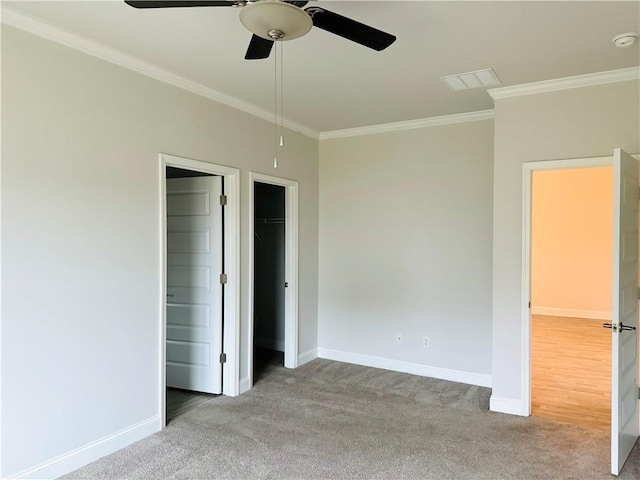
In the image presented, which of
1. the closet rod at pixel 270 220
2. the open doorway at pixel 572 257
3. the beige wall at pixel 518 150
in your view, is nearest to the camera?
the beige wall at pixel 518 150

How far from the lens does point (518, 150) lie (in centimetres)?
363

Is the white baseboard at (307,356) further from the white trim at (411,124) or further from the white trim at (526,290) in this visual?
the white trim at (411,124)

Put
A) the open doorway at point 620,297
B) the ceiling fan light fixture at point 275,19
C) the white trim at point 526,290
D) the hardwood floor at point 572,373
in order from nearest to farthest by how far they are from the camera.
→ the ceiling fan light fixture at point 275,19 < the open doorway at point 620,297 < the white trim at point 526,290 < the hardwood floor at point 572,373

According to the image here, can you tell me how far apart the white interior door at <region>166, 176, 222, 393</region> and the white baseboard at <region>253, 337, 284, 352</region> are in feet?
5.26

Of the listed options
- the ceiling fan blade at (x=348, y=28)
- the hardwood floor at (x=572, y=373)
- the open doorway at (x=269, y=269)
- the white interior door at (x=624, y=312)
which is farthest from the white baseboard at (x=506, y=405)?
the ceiling fan blade at (x=348, y=28)

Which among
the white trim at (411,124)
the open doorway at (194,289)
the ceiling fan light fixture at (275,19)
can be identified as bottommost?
the open doorway at (194,289)

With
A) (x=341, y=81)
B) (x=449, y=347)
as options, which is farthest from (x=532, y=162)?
(x=449, y=347)

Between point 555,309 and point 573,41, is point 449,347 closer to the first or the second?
point 573,41

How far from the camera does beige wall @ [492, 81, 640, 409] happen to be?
3.35 m

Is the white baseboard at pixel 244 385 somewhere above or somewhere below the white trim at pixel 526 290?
below

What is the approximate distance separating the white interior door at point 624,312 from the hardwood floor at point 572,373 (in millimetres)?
552

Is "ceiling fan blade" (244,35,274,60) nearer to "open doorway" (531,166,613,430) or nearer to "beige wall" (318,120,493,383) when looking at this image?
"beige wall" (318,120,493,383)

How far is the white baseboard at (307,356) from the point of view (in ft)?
16.4

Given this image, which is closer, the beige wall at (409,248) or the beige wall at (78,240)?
the beige wall at (78,240)
